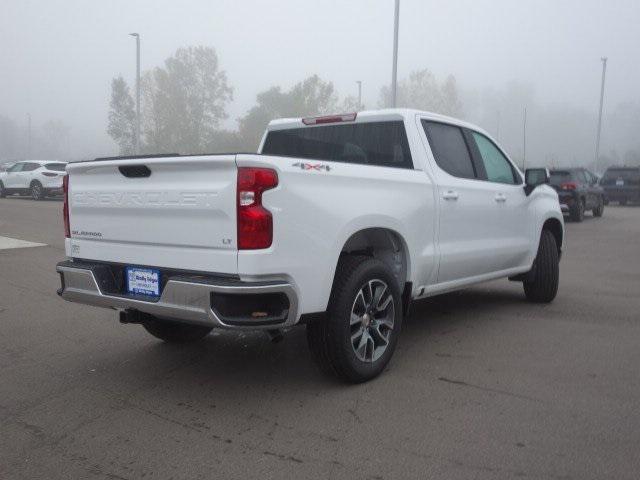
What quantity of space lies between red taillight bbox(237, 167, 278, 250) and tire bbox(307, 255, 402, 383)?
76 cm

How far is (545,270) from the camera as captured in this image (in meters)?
6.70

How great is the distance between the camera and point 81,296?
4164 mm

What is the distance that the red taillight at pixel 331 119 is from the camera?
210 inches

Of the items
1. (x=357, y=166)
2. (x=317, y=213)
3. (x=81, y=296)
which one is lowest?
(x=81, y=296)

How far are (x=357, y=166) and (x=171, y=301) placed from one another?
1481mm

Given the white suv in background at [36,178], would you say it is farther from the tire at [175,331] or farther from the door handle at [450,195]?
the door handle at [450,195]

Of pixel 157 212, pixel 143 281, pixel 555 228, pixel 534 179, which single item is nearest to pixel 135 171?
pixel 157 212

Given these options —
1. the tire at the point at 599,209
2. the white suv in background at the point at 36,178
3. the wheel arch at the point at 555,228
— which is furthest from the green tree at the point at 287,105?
the wheel arch at the point at 555,228

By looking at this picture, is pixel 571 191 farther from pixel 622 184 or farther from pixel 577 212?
pixel 622 184

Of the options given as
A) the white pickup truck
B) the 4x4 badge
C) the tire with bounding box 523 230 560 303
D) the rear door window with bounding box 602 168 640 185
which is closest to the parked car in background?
the rear door window with bounding box 602 168 640 185

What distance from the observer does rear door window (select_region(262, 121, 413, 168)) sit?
5098 millimetres

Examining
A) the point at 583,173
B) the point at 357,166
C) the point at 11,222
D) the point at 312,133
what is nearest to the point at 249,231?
the point at 357,166

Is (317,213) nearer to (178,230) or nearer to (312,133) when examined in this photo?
(178,230)

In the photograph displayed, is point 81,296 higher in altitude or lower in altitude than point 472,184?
lower
